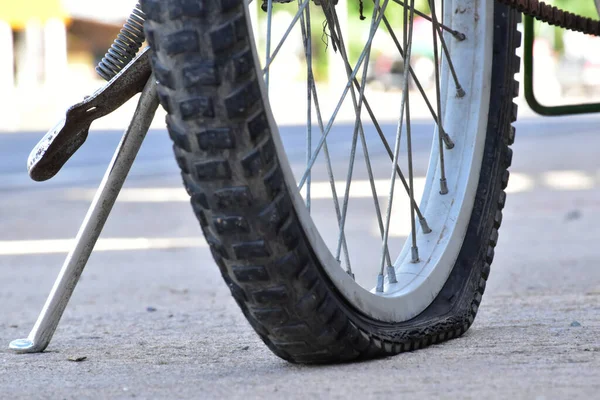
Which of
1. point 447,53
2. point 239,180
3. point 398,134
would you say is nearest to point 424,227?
point 398,134

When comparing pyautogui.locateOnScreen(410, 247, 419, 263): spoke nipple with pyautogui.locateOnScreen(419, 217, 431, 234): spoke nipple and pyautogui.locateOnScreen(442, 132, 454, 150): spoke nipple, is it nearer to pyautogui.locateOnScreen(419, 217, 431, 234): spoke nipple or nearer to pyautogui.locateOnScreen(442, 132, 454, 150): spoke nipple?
pyautogui.locateOnScreen(419, 217, 431, 234): spoke nipple

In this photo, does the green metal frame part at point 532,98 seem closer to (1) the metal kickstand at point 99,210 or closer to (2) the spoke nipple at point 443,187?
(2) the spoke nipple at point 443,187

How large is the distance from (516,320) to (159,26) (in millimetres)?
1471

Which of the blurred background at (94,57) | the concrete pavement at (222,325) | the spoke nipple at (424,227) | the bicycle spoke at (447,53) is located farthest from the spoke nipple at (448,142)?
the blurred background at (94,57)

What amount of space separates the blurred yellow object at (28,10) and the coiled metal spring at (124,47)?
98.1 ft

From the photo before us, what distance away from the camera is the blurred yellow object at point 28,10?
3103 centimetres

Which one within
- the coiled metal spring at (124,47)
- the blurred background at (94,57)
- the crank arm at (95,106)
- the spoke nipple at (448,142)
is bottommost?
the blurred background at (94,57)

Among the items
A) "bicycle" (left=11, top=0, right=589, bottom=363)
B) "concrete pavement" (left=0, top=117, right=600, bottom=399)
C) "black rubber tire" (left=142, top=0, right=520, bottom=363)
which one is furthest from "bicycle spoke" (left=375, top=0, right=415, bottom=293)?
"black rubber tire" (left=142, top=0, right=520, bottom=363)

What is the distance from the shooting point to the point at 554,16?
2834mm

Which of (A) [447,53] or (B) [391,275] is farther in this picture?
(A) [447,53]

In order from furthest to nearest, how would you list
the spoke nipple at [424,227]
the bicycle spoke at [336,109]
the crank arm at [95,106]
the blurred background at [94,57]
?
1. the blurred background at [94,57]
2. the spoke nipple at [424,227]
3. the crank arm at [95,106]
4. the bicycle spoke at [336,109]

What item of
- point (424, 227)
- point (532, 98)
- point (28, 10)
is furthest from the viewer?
point (28, 10)

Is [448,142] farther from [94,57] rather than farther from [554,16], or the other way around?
[94,57]

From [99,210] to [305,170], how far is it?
58cm
